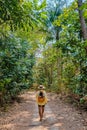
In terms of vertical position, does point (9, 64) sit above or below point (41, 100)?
above

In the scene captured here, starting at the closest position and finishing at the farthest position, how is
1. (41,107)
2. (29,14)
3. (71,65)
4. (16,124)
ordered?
(29,14) → (16,124) → (41,107) → (71,65)

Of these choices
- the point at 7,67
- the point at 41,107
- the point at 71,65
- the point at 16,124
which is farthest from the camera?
A: the point at 71,65

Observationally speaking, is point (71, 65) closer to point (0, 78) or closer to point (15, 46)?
point (15, 46)

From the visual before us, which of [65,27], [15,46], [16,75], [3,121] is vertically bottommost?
[3,121]

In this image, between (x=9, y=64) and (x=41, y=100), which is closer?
(x=41, y=100)

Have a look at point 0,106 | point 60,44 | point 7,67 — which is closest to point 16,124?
point 0,106

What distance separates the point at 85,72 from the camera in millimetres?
16094

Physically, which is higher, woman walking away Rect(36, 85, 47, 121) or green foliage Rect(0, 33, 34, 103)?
green foliage Rect(0, 33, 34, 103)

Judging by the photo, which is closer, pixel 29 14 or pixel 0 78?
pixel 29 14

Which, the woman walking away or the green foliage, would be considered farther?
the green foliage

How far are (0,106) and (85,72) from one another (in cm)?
562

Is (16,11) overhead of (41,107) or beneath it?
overhead

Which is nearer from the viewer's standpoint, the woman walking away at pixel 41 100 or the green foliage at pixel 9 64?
the woman walking away at pixel 41 100

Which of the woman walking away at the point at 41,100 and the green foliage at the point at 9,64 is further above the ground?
the green foliage at the point at 9,64
